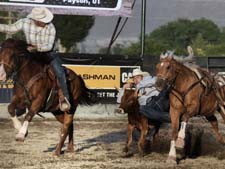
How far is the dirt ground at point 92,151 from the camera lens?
35.5 feet

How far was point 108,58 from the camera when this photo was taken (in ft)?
64.7

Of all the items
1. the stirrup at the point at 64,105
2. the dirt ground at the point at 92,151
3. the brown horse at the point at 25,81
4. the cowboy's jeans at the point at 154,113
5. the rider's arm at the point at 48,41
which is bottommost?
the dirt ground at the point at 92,151

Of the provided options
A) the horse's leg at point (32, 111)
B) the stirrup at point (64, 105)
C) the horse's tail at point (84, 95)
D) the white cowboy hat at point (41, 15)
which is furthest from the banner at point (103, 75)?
the horse's leg at point (32, 111)

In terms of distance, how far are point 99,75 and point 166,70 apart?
8.78 m

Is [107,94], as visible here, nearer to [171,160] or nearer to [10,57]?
[171,160]

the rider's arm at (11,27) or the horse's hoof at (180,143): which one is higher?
the rider's arm at (11,27)

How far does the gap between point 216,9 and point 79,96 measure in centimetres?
2701

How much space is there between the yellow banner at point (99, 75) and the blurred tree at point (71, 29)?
17.7 meters

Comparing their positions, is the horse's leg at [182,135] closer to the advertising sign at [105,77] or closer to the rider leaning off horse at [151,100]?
the rider leaning off horse at [151,100]

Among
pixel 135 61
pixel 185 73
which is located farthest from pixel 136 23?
pixel 185 73

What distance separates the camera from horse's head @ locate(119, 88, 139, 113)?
38.3ft

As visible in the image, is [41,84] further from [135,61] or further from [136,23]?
[136,23]

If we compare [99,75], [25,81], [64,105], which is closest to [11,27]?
[25,81]

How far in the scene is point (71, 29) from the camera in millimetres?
39219
